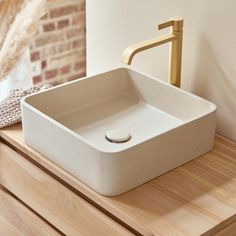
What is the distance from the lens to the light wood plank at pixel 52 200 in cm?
131

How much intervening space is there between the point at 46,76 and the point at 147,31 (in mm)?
1263

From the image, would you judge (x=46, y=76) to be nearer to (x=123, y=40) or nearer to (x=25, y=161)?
(x=123, y=40)

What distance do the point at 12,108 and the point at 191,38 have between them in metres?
0.54

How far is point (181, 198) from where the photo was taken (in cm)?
129

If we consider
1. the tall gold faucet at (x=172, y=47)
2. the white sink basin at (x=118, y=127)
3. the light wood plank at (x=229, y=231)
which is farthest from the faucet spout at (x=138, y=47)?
the light wood plank at (x=229, y=231)

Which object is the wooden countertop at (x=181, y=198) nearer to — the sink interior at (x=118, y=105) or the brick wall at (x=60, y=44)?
the sink interior at (x=118, y=105)

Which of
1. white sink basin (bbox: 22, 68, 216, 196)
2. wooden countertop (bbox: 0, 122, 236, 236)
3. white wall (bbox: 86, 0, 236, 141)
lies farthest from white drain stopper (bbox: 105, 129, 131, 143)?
white wall (bbox: 86, 0, 236, 141)

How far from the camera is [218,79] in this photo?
1502mm

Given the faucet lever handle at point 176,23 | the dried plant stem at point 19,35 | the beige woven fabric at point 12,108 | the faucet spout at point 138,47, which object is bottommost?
the beige woven fabric at point 12,108

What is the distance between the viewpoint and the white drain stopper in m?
1.42

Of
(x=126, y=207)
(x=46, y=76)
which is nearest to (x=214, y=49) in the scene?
(x=126, y=207)

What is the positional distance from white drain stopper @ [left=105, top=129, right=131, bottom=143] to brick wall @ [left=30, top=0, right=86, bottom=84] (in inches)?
54.2

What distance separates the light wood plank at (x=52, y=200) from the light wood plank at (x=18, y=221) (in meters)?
0.03

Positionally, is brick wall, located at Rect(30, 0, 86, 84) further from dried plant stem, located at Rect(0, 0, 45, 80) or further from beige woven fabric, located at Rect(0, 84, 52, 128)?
beige woven fabric, located at Rect(0, 84, 52, 128)
